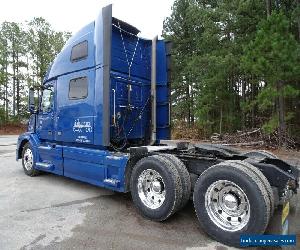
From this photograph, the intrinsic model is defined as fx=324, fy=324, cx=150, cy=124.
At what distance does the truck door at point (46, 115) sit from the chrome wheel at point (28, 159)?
0.63 metres

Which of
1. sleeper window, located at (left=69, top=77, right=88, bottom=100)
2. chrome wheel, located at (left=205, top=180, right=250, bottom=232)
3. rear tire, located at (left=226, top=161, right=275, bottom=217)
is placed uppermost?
sleeper window, located at (left=69, top=77, right=88, bottom=100)

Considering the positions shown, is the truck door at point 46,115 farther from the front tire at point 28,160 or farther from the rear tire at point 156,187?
the rear tire at point 156,187

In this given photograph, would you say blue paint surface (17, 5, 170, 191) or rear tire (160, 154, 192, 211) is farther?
blue paint surface (17, 5, 170, 191)

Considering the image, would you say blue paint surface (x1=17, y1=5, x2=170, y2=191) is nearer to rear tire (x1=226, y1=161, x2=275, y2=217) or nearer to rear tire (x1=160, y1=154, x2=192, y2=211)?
rear tire (x1=160, y1=154, x2=192, y2=211)

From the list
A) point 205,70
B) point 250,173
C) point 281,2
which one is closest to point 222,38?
point 205,70

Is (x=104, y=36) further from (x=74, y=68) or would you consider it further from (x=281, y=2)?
(x=281, y=2)

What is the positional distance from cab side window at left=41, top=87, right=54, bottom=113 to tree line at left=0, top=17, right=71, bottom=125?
121 feet

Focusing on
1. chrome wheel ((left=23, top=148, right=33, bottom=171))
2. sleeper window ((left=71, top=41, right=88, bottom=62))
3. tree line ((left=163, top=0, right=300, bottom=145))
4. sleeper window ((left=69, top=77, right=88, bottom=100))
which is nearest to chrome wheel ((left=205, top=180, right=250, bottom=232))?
sleeper window ((left=69, top=77, right=88, bottom=100))

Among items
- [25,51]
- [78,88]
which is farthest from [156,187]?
[25,51]

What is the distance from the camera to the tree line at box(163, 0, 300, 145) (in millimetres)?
14961

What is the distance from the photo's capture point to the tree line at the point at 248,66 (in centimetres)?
1496

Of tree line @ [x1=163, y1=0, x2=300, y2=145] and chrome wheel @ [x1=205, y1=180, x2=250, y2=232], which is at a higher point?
tree line @ [x1=163, y1=0, x2=300, y2=145]

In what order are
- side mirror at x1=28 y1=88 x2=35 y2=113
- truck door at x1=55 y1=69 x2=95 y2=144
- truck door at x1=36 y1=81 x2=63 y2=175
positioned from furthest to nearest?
1. side mirror at x1=28 y1=88 x2=35 y2=113
2. truck door at x1=36 y1=81 x2=63 y2=175
3. truck door at x1=55 y1=69 x2=95 y2=144

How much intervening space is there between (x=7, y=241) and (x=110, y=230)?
4.75 ft
